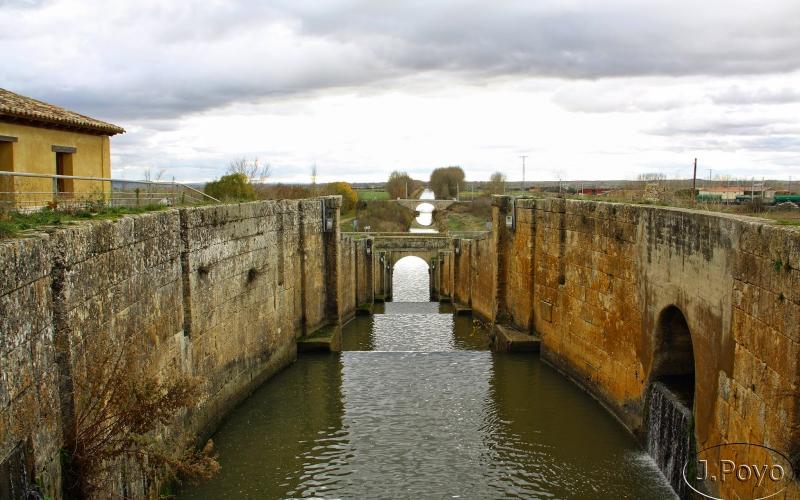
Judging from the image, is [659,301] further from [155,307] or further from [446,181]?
[446,181]

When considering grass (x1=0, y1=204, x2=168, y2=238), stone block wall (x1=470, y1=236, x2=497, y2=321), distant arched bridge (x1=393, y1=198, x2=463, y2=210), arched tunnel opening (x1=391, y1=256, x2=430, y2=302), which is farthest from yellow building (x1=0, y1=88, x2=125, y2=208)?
Result: distant arched bridge (x1=393, y1=198, x2=463, y2=210)

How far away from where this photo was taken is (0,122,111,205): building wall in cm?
1138

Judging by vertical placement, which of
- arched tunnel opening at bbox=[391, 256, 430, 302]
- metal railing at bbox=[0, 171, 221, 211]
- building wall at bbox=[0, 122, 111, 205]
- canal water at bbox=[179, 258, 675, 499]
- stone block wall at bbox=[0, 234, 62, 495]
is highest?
building wall at bbox=[0, 122, 111, 205]

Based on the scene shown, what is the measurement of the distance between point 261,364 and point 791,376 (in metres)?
10.7

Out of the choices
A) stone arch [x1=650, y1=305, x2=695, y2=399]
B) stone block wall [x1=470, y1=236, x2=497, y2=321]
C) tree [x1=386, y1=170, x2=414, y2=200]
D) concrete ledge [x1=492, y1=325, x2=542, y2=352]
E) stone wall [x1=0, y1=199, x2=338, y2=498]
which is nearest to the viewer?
stone wall [x1=0, y1=199, x2=338, y2=498]

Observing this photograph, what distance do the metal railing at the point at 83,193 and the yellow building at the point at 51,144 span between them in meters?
0.04

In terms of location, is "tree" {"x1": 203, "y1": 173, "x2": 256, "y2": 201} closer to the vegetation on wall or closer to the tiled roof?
the tiled roof

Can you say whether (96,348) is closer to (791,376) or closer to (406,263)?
(791,376)

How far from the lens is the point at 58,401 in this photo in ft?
22.1

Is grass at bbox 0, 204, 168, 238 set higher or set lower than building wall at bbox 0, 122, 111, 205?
lower

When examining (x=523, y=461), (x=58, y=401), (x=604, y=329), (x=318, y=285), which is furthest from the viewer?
(x=318, y=285)

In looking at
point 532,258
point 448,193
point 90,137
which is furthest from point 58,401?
point 448,193

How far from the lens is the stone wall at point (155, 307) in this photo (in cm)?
609

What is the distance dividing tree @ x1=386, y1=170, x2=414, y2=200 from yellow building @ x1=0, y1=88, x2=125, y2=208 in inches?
3038
